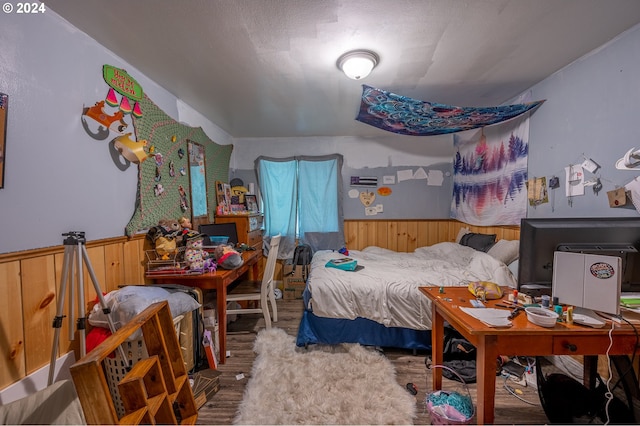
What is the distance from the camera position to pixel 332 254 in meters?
3.25

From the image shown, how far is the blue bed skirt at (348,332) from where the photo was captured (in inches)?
88.4

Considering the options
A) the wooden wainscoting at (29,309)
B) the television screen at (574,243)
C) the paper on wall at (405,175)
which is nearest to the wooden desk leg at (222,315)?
the wooden wainscoting at (29,309)

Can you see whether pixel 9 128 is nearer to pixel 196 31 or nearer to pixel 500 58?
pixel 196 31

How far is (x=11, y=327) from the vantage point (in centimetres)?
129

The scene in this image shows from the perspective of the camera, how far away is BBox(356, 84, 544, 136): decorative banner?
7.11 ft

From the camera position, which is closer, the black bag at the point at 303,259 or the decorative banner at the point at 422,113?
the decorative banner at the point at 422,113

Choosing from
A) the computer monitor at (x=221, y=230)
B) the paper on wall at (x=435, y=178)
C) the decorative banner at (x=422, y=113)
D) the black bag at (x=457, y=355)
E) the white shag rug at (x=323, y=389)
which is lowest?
the white shag rug at (x=323, y=389)

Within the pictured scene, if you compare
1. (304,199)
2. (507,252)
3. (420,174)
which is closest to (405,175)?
(420,174)

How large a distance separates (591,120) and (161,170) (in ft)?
11.6

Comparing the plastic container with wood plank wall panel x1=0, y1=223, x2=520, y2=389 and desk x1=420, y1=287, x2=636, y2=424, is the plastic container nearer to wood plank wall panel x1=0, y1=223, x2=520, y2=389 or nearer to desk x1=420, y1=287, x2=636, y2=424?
desk x1=420, y1=287, x2=636, y2=424

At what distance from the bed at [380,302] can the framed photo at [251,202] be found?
1829 mm

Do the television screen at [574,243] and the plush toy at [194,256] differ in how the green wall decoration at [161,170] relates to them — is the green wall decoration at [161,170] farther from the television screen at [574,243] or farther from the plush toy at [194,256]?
the television screen at [574,243]

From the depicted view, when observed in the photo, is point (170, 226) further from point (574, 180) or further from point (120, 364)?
point (574, 180)

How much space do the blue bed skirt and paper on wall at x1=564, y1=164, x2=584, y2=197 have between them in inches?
69.0
